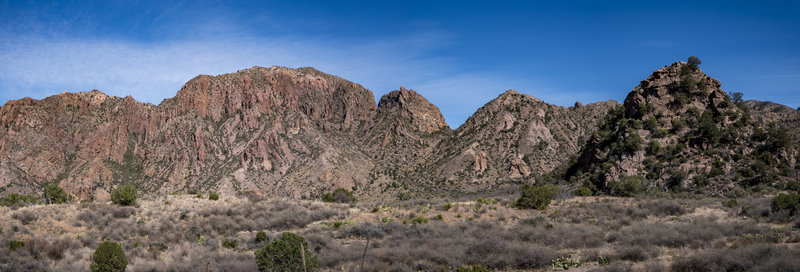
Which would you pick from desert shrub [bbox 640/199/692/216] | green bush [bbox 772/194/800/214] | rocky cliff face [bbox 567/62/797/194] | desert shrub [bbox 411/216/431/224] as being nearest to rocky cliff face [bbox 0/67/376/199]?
rocky cliff face [bbox 567/62/797/194]

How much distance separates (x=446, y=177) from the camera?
326ft

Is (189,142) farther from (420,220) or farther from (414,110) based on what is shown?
(420,220)

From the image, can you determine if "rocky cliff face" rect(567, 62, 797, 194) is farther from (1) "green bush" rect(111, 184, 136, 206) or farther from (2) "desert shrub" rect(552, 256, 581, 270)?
(1) "green bush" rect(111, 184, 136, 206)

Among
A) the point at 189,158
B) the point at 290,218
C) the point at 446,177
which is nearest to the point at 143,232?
the point at 290,218

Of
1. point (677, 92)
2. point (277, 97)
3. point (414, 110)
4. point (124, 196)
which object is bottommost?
point (124, 196)

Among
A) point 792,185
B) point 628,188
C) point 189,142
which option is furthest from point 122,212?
point 189,142

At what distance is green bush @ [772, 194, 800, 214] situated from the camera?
21.0 m

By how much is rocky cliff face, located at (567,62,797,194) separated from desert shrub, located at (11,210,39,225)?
4680 cm

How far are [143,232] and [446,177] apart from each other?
7923 cm

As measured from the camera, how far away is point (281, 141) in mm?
123500

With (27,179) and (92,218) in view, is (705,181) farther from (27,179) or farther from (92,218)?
(27,179)

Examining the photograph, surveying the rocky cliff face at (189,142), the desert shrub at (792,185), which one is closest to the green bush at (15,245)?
the desert shrub at (792,185)

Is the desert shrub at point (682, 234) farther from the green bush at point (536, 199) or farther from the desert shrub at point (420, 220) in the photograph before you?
the desert shrub at point (420, 220)

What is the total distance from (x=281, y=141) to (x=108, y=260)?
111043 mm
